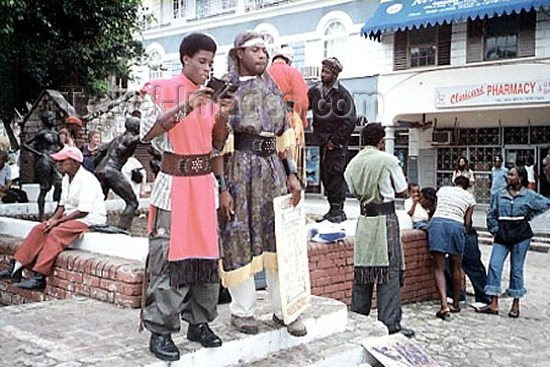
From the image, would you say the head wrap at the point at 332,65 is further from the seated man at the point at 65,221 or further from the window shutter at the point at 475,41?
the window shutter at the point at 475,41

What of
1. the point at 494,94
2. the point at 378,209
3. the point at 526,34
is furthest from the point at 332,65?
the point at 526,34

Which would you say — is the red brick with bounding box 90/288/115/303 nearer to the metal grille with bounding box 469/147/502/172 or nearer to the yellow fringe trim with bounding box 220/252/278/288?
the yellow fringe trim with bounding box 220/252/278/288

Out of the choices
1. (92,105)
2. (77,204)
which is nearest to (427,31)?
(92,105)

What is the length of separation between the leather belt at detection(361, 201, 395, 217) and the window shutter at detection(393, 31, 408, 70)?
42.0 ft

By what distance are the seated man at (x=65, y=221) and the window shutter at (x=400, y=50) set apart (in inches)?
524

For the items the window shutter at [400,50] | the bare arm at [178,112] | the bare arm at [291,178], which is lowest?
the bare arm at [291,178]

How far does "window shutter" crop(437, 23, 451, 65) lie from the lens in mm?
16953

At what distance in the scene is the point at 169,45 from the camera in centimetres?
2323

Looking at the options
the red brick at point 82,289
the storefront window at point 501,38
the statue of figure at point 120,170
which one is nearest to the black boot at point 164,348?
the red brick at point 82,289

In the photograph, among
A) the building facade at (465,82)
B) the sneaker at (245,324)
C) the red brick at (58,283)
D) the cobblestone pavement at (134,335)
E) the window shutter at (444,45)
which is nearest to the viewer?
the cobblestone pavement at (134,335)

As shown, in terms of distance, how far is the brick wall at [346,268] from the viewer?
247 inches

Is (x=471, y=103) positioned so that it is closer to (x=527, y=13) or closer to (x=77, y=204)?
(x=527, y=13)

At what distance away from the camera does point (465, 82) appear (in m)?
16.3

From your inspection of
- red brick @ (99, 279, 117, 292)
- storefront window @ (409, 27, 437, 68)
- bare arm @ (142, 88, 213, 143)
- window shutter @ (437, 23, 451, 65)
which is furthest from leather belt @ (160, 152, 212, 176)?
storefront window @ (409, 27, 437, 68)
